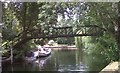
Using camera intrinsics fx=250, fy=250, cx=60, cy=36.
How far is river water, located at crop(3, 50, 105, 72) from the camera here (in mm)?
2893

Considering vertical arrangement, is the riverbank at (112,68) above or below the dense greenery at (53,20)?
below

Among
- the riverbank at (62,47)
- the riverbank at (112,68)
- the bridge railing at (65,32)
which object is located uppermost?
the bridge railing at (65,32)

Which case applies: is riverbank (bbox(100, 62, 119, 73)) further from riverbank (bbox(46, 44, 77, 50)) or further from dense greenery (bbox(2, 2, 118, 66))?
riverbank (bbox(46, 44, 77, 50))

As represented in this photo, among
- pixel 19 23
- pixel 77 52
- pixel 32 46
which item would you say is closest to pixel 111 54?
A: pixel 77 52

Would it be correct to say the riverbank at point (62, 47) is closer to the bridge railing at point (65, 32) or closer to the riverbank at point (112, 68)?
the bridge railing at point (65, 32)

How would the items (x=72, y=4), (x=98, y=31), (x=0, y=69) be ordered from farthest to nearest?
(x=98, y=31) < (x=72, y=4) < (x=0, y=69)

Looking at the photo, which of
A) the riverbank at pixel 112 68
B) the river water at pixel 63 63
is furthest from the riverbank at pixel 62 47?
the riverbank at pixel 112 68

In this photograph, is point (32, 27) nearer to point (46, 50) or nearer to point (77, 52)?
point (46, 50)

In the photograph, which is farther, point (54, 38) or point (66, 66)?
point (66, 66)

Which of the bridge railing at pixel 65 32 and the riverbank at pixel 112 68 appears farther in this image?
the bridge railing at pixel 65 32

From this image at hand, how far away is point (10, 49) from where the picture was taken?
9.16 ft

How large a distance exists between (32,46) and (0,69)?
486 millimetres

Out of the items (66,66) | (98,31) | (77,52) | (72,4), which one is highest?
(72,4)

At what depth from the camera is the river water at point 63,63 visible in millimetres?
2893
